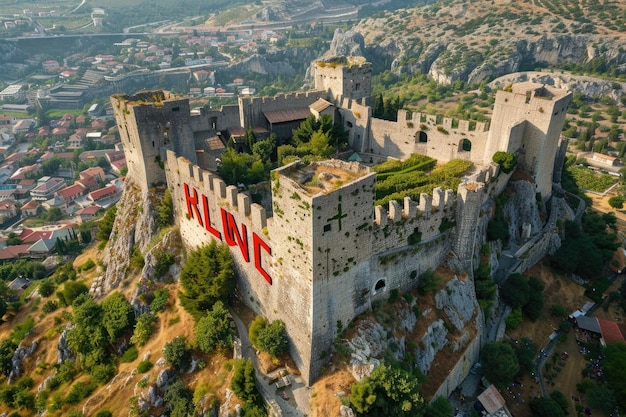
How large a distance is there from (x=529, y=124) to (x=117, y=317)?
42712 millimetres

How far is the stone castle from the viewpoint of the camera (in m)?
29.4

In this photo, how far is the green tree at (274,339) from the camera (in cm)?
3253

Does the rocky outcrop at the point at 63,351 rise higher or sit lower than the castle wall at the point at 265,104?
lower

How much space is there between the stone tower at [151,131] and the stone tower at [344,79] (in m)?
21.6

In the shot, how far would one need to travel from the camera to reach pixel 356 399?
28469 mm

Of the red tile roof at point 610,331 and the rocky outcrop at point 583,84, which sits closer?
the red tile roof at point 610,331

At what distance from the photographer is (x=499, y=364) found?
3709 centimetres

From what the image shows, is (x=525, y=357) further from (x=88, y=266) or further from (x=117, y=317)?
(x=88, y=266)

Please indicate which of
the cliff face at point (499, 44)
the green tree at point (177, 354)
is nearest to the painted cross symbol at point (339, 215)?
the green tree at point (177, 354)

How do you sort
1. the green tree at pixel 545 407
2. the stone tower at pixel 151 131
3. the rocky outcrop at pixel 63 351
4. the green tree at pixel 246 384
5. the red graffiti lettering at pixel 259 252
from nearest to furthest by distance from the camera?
1. the green tree at pixel 246 384
2. the red graffiti lettering at pixel 259 252
3. the green tree at pixel 545 407
4. the rocky outcrop at pixel 63 351
5. the stone tower at pixel 151 131

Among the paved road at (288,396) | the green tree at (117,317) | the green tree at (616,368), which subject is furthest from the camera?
the green tree at (616,368)

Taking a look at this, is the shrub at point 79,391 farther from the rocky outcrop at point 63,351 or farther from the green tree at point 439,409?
the green tree at point 439,409

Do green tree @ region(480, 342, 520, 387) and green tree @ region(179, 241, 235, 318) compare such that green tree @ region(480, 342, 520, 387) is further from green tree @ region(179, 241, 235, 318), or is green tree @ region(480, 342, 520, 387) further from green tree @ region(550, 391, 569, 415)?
green tree @ region(179, 241, 235, 318)

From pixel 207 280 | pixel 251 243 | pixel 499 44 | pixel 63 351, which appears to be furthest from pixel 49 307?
pixel 499 44
